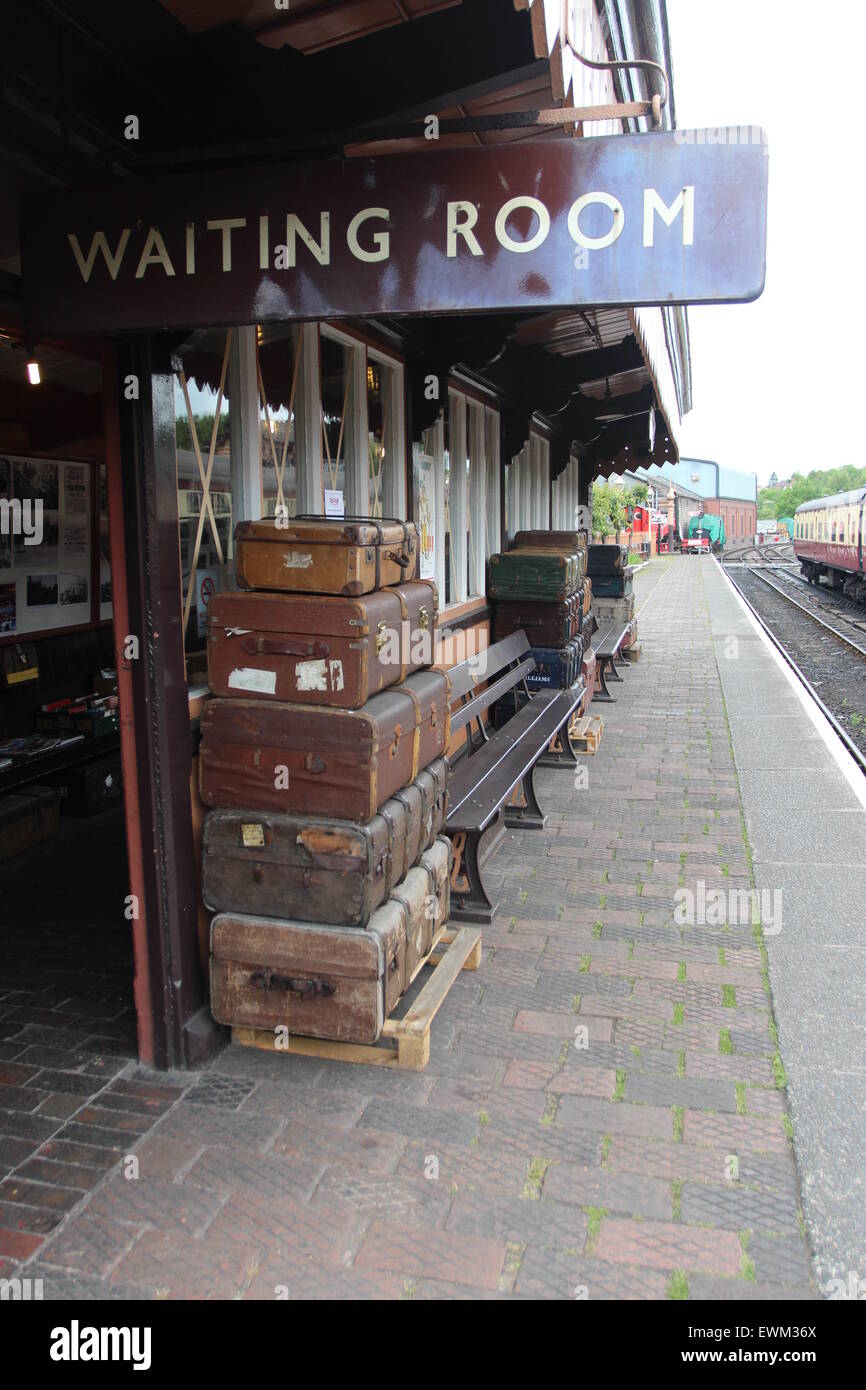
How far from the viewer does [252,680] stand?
12.2 feet

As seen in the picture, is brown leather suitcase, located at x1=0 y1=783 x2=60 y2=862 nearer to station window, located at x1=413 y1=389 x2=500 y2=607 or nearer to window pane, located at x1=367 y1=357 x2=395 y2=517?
window pane, located at x1=367 y1=357 x2=395 y2=517

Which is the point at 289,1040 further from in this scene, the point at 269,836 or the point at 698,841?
the point at 698,841

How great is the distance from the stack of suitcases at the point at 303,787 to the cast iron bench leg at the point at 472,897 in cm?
130

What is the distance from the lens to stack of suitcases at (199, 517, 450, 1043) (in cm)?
362

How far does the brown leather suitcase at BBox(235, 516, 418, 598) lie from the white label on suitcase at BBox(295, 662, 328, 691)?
0.27 meters

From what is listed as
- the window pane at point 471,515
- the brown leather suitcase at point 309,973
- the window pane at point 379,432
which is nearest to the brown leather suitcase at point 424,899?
the brown leather suitcase at point 309,973

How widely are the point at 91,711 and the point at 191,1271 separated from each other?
5.04 m

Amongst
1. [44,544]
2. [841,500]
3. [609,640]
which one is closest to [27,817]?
[44,544]

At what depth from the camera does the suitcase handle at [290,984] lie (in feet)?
12.0

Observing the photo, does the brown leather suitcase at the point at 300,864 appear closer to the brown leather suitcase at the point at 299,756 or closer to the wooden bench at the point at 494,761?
the brown leather suitcase at the point at 299,756

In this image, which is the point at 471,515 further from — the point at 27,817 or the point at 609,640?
the point at 27,817

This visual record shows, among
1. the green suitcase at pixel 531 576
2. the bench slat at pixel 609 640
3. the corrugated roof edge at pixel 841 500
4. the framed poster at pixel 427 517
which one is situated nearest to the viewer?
the framed poster at pixel 427 517

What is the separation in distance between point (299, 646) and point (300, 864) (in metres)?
0.78

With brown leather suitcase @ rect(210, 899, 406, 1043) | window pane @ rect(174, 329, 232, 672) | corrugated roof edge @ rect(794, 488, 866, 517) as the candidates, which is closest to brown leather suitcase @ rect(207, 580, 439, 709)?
window pane @ rect(174, 329, 232, 672)
